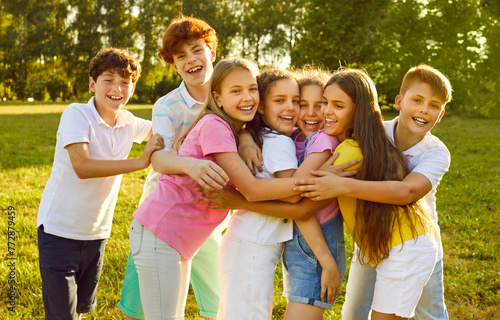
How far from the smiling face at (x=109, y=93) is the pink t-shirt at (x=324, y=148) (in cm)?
140

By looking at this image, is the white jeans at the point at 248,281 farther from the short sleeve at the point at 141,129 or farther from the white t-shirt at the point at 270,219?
the short sleeve at the point at 141,129

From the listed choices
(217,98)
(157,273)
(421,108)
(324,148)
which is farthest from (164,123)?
(421,108)

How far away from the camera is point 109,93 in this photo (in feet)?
10.4

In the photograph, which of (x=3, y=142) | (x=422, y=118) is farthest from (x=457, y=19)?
(x=422, y=118)

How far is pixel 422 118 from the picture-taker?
8.73ft

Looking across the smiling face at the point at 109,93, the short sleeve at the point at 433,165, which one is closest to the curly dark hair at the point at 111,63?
the smiling face at the point at 109,93

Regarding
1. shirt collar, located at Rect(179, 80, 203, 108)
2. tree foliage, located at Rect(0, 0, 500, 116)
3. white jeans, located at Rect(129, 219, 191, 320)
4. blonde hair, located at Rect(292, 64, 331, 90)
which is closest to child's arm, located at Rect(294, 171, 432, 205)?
blonde hair, located at Rect(292, 64, 331, 90)

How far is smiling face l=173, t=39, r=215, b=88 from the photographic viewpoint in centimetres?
316

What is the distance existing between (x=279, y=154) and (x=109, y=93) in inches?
52.8

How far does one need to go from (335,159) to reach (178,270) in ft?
3.44

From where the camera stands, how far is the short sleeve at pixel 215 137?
2.49 meters

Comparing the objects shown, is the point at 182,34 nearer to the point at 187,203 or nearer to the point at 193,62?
the point at 193,62
